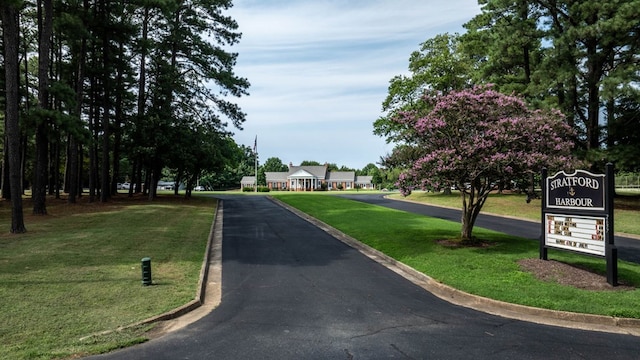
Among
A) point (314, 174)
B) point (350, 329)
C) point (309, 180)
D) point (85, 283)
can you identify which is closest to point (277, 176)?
point (314, 174)

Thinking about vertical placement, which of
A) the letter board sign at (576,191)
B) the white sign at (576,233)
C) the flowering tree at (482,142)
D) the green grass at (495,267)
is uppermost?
the flowering tree at (482,142)

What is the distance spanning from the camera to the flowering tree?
11852 mm

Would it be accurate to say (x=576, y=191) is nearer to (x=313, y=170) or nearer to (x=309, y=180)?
(x=309, y=180)

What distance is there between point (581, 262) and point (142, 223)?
16.3m

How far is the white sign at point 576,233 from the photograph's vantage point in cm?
921

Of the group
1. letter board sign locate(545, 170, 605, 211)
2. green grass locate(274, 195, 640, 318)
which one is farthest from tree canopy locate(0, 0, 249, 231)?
letter board sign locate(545, 170, 605, 211)

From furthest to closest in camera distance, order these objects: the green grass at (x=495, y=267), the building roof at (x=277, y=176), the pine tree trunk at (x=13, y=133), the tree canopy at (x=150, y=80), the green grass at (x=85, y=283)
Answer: the building roof at (x=277, y=176) → the tree canopy at (x=150, y=80) → the pine tree trunk at (x=13, y=133) → the green grass at (x=495, y=267) → the green grass at (x=85, y=283)

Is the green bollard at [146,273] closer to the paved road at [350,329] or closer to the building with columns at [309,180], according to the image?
the paved road at [350,329]

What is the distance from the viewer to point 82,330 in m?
6.06

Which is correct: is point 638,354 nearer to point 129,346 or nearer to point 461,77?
point 129,346

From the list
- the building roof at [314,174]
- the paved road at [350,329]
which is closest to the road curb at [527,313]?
the paved road at [350,329]

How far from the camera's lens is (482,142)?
38.9 ft

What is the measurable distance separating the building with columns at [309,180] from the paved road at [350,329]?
308 ft

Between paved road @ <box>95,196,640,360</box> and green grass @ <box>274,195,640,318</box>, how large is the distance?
0.97 meters
